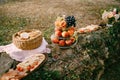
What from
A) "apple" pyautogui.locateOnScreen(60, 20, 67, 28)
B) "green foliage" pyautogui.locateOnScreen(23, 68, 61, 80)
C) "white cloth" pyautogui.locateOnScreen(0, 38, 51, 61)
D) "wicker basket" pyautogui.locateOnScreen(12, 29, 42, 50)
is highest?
"apple" pyautogui.locateOnScreen(60, 20, 67, 28)

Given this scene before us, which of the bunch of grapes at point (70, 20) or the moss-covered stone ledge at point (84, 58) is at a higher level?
the bunch of grapes at point (70, 20)

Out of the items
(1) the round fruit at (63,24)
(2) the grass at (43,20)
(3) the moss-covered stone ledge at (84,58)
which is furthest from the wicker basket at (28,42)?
(2) the grass at (43,20)

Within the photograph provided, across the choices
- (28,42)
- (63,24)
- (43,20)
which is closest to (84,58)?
(63,24)

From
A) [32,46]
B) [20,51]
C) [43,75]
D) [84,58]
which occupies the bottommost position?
[43,75]

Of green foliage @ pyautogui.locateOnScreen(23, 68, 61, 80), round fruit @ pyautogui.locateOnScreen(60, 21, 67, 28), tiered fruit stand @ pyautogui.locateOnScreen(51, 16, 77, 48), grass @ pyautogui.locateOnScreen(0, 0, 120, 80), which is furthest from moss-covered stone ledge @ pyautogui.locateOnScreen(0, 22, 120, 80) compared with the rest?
round fruit @ pyautogui.locateOnScreen(60, 21, 67, 28)

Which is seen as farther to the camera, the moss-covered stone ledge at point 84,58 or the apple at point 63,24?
the apple at point 63,24

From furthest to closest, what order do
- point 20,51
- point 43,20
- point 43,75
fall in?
1. point 43,20
2. point 20,51
3. point 43,75

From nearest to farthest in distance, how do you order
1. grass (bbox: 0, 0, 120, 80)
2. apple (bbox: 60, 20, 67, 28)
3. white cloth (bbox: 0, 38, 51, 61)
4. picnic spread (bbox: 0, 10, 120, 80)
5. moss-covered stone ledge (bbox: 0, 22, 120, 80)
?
1. picnic spread (bbox: 0, 10, 120, 80)
2. moss-covered stone ledge (bbox: 0, 22, 120, 80)
3. white cloth (bbox: 0, 38, 51, 61)
4. apple (bbox: 60, 20, 67, 28)
5. grass (bbox: 0, 0, 120, 80)

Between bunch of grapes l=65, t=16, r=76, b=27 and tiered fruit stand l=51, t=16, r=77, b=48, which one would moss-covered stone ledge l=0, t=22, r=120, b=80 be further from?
bunch of grapes l=65, t=16, r=76, b=27

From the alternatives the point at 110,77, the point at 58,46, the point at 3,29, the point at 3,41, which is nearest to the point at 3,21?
the point at 3,29

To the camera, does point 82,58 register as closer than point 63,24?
Yes

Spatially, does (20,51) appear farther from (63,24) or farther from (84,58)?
(84,58)

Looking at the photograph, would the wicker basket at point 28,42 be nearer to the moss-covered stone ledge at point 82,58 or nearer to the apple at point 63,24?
the moss-covered stone ledge at point 82,58

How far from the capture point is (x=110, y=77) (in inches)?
295
